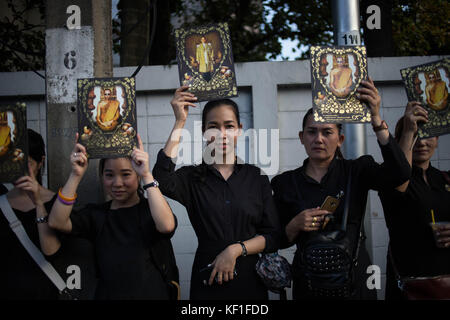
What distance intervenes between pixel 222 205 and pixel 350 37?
84.9 inches

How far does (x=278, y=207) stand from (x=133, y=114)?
106 centimetres

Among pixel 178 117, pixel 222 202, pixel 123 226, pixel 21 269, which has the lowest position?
pixel 21 269

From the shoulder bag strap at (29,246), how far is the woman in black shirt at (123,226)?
0.22 metres

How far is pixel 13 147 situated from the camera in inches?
103

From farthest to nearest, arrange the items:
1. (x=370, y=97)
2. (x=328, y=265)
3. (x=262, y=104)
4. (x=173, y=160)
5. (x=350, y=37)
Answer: (x=262, y=104) → (x=350, y=37) → (x=173, y=160) → (x=370, y=97) → (x=328, y=265)

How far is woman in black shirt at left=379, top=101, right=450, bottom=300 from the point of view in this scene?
8.81ft

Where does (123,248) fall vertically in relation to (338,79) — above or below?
below

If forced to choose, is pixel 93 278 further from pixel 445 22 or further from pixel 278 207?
pixel 445 22

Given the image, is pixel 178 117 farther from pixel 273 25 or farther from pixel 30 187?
pixel 273 25

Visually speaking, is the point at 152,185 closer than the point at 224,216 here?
Yes

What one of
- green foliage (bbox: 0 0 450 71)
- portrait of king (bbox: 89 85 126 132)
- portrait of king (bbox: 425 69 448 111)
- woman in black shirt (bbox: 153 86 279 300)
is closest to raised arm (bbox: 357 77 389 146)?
portrait of king (bbox: 425 69 448 111)

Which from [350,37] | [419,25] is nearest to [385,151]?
[350,37]

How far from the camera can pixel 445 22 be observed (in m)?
8.20
